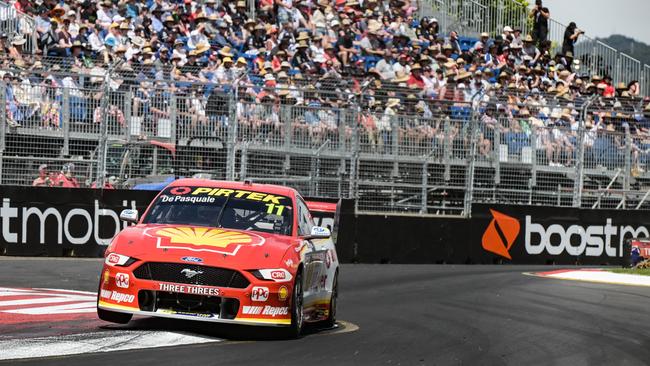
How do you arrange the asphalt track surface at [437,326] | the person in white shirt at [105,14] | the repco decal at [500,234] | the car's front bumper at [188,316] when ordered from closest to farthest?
the asphalt track surface at [437,326]
the car's front bumper at [188,316]
the repco decal at [500,234]
the person in white shirt at [105,14]

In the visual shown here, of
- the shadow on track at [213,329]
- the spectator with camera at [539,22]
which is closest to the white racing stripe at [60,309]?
the shadow on track at [213,329]

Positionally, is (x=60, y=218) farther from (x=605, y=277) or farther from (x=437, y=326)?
(x=437, y=326)

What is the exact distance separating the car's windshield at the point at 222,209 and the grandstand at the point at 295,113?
9089mm

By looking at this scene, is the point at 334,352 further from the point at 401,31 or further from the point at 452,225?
the point at 401,31

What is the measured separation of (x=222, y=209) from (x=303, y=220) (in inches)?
37.6

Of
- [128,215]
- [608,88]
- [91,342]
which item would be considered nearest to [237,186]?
[128,215]

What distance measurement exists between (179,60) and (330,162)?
4074 mm

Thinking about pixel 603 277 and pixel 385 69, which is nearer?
pixel 603 277

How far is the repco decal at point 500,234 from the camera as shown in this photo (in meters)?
23.2

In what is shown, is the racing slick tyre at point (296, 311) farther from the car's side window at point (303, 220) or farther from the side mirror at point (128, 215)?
the side mirror at point (128, 215)

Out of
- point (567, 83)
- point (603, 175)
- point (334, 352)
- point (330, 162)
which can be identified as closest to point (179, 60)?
point (330, 162)

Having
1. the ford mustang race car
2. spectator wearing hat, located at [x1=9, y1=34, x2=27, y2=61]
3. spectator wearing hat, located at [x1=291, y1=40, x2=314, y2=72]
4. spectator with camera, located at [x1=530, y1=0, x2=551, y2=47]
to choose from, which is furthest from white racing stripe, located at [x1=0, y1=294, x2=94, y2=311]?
spectator with camera, located at [x1=530, y1=0, x2=551, y2=47]

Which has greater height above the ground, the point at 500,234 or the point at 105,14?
the point at 105,14

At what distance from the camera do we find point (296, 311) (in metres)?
9.30
